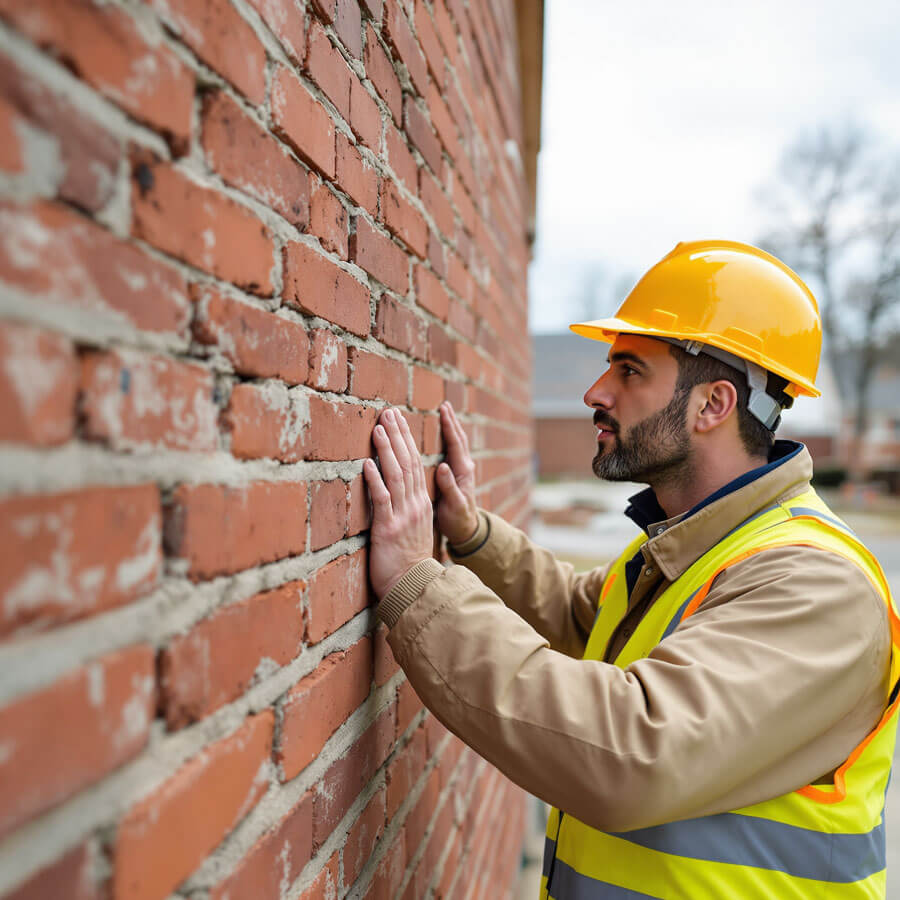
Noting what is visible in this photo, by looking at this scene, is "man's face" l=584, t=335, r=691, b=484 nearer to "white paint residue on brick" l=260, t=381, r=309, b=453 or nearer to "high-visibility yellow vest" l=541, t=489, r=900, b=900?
"high-visibility yellow vest" l=541, t=489, r=900, b=900

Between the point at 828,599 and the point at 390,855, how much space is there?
0.99 m

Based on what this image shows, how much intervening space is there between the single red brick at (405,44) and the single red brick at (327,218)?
0.47m

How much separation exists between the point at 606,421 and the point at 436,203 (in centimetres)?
78

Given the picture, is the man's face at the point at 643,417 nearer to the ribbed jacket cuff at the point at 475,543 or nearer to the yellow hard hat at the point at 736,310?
the yellow hard hat at the point at 736,310

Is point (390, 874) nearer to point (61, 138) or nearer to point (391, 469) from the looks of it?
point (391, 469)

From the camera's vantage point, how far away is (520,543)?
2.45 metres

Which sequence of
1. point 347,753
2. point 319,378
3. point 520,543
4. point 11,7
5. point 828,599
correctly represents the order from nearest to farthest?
point 11,7, point 319,378, point 347,753, point 828,599, point 520,543

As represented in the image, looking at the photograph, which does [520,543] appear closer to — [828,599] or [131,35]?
[828,599]

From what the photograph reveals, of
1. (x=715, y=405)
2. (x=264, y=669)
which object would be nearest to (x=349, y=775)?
(x=264, y=669)

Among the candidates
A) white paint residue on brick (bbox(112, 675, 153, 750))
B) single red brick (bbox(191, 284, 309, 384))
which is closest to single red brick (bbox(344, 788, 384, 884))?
white paint residue on brick (bbox(112, 675, 153, 750))

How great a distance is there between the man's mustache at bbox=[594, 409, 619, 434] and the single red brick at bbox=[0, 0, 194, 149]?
1.57 m

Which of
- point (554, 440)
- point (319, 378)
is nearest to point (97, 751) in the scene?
point (319, 378)

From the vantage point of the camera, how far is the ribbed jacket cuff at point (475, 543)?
2248mm

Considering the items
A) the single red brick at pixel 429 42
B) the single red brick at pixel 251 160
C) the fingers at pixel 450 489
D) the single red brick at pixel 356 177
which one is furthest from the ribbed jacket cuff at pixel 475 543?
the single red brick at pixel 251 160
